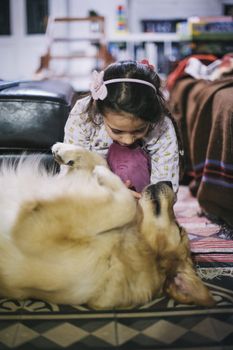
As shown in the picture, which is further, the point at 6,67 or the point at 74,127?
the point at 6,67

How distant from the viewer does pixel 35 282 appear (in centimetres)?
104

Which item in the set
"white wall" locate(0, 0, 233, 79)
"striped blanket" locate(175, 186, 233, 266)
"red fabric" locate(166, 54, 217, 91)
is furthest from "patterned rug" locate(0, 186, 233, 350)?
"white wall" locate(0, 0, 233, 79)

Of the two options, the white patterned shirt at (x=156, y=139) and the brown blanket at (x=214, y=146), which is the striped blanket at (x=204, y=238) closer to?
the brown blanket at (x=214, y=146)

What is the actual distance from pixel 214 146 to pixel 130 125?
0.52 m

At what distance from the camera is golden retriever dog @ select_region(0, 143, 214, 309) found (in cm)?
104

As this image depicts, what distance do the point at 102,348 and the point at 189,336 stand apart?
19cm

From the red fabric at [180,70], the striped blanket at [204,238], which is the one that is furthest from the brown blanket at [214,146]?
the red fabric at [180,70]

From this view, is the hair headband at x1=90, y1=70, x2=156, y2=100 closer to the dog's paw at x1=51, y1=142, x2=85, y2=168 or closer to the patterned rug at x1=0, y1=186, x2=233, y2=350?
the dog's paw at x1=51, y1=142, x2=85, y2=168

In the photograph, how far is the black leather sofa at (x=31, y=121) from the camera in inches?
60.4

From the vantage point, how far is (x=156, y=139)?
1542 millimetres

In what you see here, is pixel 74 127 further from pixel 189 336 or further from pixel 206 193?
pixel 189 336

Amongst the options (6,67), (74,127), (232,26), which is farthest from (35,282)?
(6,67)

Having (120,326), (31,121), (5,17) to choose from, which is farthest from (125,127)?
(5,17)

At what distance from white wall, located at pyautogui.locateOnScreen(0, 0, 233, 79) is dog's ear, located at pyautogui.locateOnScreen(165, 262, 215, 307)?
4.55 meters
